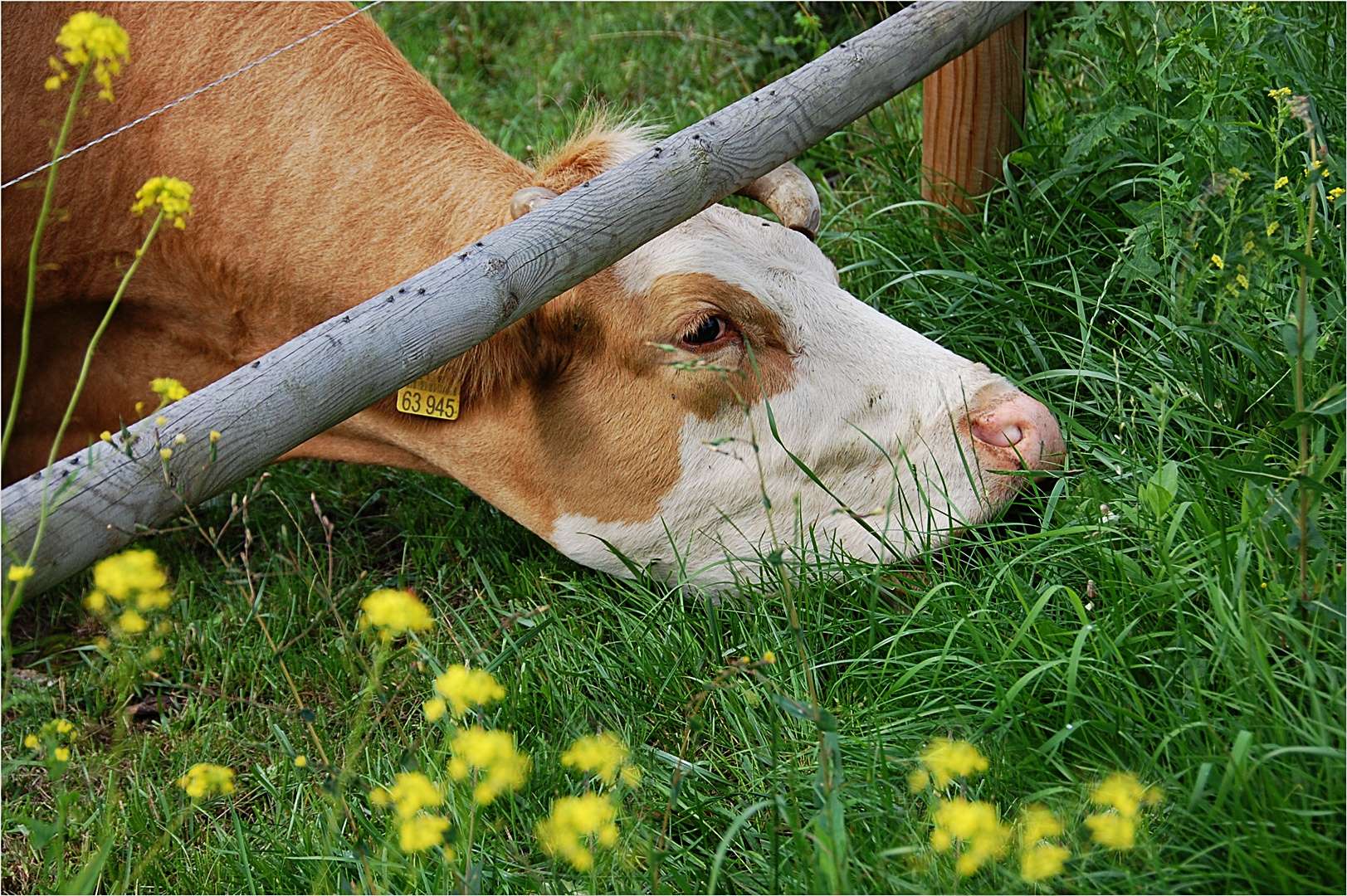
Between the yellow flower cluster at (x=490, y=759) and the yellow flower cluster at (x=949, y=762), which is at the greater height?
the yellow flower cluster at (x=490, y=759)

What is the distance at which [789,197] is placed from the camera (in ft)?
11.6

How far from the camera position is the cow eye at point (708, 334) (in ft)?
10.3

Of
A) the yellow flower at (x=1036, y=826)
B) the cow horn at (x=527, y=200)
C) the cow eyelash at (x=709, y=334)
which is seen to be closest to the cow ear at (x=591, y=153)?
the cow horn at (x=527, y=200)

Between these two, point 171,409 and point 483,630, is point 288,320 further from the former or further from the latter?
point 171,409

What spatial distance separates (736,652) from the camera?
3.03 metres

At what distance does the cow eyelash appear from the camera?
124 inches

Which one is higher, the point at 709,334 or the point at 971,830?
the point at 971,830

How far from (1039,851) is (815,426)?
1.51 m

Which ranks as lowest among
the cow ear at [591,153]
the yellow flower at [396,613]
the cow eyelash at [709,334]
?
the cow eyelash at [709,334]

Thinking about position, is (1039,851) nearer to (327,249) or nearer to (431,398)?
(431,398)

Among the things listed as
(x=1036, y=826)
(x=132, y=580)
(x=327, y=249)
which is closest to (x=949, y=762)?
(x=1036, y=826)

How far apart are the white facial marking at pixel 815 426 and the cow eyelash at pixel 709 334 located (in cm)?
9

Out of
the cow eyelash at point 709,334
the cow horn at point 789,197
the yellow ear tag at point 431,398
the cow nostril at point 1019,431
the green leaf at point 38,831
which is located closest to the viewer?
the green leaf at point 38,831

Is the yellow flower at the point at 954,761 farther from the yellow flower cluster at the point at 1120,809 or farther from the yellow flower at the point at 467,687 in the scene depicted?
the yellow flower at the point at 467,687
